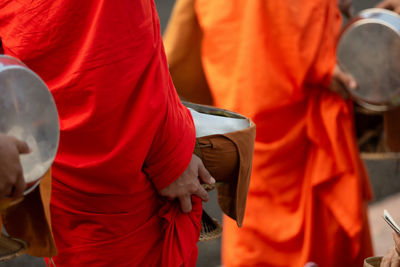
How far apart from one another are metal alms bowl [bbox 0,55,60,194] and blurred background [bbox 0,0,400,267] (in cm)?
170

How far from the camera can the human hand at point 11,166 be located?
41.6 inches

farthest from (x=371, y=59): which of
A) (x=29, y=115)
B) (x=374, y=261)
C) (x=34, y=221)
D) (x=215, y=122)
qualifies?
(x=29, y=115)

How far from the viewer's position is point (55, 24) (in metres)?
1.36

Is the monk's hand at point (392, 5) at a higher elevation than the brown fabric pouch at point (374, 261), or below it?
higher

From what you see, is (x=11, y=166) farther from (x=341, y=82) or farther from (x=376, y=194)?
(x=376, y=194)

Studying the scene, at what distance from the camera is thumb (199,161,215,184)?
1517mm

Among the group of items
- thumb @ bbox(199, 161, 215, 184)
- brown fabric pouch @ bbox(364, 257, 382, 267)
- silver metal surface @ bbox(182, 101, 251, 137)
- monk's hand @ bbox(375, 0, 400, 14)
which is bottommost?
brown fabric pouch @ bbox(364, 257, 382, 267)

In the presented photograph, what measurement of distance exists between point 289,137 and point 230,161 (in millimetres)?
989

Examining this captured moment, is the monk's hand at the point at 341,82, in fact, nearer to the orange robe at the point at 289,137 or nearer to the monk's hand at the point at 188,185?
the orange robe at the point at 289,137

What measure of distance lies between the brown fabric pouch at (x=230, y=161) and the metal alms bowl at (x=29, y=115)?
1.50 ft

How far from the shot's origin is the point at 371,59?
99.1 inches

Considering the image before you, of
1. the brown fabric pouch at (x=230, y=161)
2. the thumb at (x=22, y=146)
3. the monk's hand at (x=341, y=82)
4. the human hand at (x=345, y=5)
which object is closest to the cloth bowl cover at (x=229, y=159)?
the brown fabric pouch at (x=230, y=161)

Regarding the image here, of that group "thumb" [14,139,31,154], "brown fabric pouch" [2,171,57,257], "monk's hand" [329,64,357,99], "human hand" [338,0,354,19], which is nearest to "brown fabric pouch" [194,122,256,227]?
"brown fabric pouch" [2,171,57,257]

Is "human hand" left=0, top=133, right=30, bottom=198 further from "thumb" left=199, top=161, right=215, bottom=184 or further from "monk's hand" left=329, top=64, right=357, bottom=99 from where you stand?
"monk's hand" left=329, top=64, right=357, bottom=99
